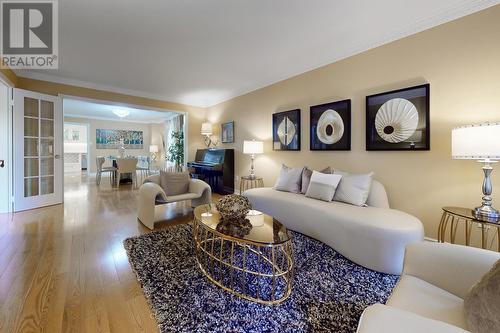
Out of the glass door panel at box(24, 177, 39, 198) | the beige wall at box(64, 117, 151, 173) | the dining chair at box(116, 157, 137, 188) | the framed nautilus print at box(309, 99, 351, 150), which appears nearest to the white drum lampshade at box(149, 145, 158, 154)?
the beige wall at box(64, 117, 151, 173)

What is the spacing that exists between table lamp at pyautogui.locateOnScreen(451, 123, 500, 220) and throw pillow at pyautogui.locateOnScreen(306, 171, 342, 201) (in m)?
1.16

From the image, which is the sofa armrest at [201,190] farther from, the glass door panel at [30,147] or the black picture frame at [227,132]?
the glass door panel at [30,147]

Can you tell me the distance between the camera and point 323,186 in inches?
109

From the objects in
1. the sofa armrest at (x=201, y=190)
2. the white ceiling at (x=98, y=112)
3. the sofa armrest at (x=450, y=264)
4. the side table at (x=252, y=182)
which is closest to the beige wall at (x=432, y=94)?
the side table at (x=252, y=182)

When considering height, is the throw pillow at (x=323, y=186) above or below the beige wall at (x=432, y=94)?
below

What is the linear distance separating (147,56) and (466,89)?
403 cm

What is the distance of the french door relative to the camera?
375 centimetres

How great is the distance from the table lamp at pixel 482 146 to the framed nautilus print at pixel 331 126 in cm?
136

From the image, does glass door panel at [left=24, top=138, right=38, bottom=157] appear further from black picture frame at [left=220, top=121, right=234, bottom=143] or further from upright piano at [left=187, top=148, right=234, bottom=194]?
black picture frame at [left=220, top=121, right=234, bottom=143]

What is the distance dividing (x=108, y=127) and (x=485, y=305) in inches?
442

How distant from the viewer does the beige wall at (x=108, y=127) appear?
8.89 meters

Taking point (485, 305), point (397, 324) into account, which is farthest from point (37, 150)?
point (485, 305)

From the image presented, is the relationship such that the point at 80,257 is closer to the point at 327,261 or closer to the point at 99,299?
the point at 99,299

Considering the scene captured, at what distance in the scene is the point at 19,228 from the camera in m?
2.92
